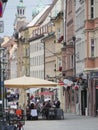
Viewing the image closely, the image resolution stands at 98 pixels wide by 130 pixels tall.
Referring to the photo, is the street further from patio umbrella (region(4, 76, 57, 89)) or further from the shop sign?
the shop sign

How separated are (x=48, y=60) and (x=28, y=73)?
106 feet

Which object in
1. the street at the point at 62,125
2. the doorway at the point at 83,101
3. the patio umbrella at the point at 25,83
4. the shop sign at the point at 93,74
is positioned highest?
the shop sign at the point at 93,74

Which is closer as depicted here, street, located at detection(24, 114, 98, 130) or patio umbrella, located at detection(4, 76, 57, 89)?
street, located at detection(24, 114, 98, 130)

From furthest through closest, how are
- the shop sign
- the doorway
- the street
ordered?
the doorway → the shop sign → the street

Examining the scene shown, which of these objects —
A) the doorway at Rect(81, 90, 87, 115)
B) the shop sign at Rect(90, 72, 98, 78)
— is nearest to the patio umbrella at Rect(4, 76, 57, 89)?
the shop sign at Rect(90, 72, 98, 78)

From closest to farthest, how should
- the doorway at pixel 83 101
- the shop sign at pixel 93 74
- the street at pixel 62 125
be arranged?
Answer: the street at pixel 62 125, the shop sign at pixel 93 74, the doorway at pixel 83 101

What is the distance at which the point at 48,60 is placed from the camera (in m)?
112

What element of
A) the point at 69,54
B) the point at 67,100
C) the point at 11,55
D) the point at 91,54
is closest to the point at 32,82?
the point at 91,54

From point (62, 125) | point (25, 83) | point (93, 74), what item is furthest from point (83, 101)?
point (62, 125)

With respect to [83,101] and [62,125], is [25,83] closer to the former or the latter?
[62,125]

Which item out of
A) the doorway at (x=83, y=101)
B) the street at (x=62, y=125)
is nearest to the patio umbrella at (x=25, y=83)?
the street at (x=62, y=125)

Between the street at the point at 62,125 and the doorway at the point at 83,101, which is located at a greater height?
the doorway at the point at 83,101

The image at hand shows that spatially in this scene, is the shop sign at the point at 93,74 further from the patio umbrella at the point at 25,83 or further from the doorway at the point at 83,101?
the doorway at the point at 83,101

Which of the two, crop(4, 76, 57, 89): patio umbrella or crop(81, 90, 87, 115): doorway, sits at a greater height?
crop(4, 76, 57, 89): patio umbrella
